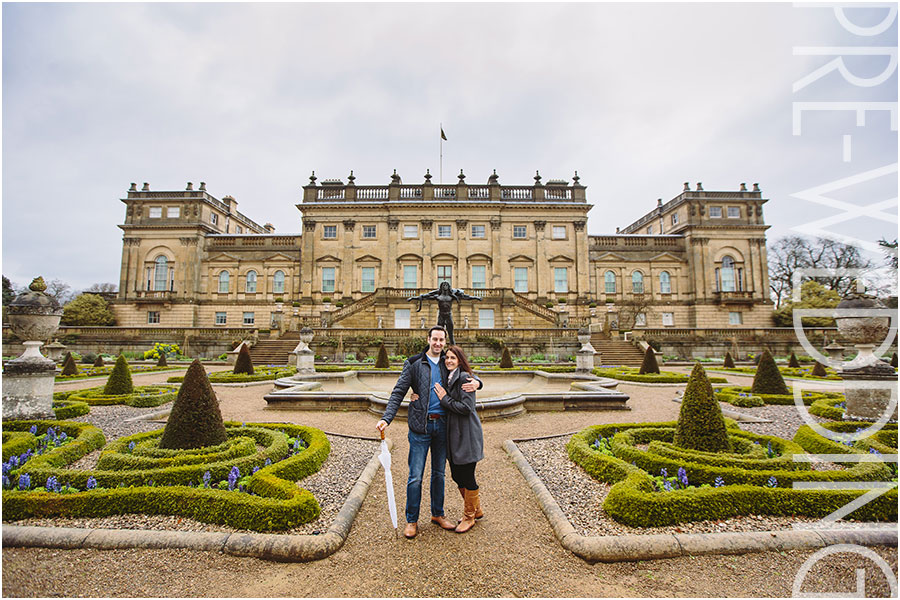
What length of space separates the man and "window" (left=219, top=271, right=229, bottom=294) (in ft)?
118

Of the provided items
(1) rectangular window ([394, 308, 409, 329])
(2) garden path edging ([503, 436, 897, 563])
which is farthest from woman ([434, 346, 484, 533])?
(1) rectangular window ([394, 308, 409, 329])

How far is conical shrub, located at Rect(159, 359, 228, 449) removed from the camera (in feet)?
18.0

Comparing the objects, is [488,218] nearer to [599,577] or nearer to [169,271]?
[169,271]

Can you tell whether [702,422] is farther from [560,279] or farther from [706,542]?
[560,279]

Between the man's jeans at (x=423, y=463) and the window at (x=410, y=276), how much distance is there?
30.1 metres

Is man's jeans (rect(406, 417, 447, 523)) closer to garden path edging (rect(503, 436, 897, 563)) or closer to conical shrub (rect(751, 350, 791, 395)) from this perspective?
garden path edging (rect(503, 436, 897, 563))

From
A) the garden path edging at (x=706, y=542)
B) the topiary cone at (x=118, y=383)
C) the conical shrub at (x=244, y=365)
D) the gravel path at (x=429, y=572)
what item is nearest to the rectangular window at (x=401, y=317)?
the conical shrub at (x=244, y=365)

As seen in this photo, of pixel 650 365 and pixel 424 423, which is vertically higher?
Result: pixel 424 423

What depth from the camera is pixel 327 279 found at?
3425 centimetres

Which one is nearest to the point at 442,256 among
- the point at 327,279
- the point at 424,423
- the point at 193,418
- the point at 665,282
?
the point at 327,279

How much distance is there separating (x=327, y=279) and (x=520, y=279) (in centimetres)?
1496

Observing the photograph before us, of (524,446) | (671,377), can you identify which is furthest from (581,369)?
(524,446)

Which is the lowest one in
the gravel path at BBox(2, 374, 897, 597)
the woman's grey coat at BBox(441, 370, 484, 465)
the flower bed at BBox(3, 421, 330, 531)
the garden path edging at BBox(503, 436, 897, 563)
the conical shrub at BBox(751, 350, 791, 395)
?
the gravel path at BBox(2, 374, 897, 597)

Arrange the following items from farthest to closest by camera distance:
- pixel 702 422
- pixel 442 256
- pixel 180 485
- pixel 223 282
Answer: pixel 223 282 → pixel 442 256 → pixel 702 422 → pixel 180 485
